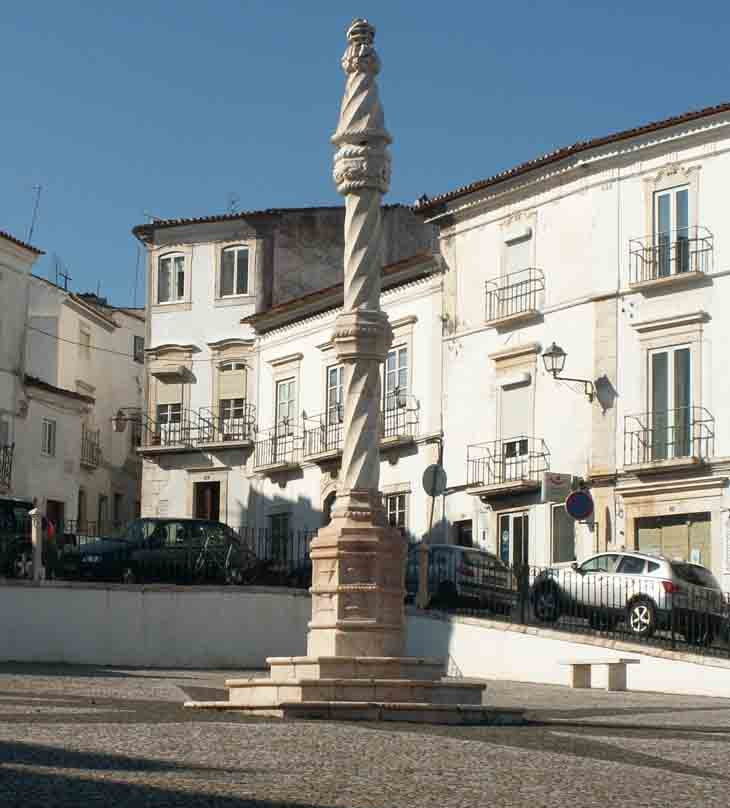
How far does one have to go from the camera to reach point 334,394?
48.5m

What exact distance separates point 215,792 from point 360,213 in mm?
9668

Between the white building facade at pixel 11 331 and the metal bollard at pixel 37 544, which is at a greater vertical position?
the white building facade at pixel 11 331

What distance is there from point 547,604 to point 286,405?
21.6 m

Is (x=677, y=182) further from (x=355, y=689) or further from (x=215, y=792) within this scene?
(x=215, y=792)

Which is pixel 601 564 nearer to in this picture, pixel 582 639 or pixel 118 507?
pixel 582 639

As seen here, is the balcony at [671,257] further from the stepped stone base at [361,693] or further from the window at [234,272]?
the stepped stone base at [361,693]

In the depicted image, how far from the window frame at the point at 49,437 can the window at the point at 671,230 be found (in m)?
23.2

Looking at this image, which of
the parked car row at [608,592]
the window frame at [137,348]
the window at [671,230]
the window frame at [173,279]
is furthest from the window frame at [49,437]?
the parked car row at [608,592]

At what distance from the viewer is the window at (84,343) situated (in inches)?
2408

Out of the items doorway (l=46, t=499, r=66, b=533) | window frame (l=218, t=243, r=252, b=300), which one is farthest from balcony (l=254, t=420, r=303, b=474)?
doorway (l=46, t=499, r=66, b=533)

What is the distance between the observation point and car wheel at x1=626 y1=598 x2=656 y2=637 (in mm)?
28844

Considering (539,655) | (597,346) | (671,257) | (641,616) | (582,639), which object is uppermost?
(671,257)

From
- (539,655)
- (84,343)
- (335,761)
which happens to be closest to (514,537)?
(539,655)

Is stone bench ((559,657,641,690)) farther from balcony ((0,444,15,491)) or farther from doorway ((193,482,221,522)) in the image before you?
balcony ((0,444,15,491))
